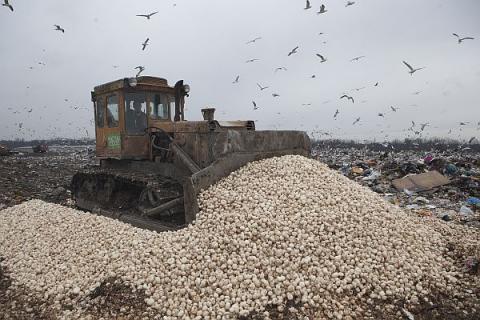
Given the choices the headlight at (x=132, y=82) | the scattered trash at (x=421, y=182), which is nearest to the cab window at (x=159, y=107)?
the headlight at (x=132, y=82)

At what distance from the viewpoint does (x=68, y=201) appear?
10.7m

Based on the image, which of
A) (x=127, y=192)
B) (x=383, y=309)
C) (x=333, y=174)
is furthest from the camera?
(x=127, y=192)

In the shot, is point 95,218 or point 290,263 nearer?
point 290,263

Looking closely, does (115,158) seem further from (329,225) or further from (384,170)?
(384,170)

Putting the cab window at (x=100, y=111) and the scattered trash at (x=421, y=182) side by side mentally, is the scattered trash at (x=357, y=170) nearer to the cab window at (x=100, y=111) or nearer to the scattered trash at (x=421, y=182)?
the scattered trash at (x=421, y=182)

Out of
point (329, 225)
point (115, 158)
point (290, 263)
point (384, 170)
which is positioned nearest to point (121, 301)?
point (290, 263)

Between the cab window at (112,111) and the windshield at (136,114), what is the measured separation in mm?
333

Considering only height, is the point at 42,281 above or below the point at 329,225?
below

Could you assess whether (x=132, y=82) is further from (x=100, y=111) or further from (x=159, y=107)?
(x=100, y=111)

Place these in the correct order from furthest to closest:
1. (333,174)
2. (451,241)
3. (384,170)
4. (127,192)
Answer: (384,170), (127,192), (333,174), (451,241)

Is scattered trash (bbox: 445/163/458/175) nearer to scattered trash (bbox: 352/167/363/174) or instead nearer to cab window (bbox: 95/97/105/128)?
scattered trash (bbox: 352/167/363/174)

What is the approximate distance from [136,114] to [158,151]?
96cm

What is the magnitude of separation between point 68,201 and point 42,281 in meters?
6.28

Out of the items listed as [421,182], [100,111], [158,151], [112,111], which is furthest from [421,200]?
[100,111]
